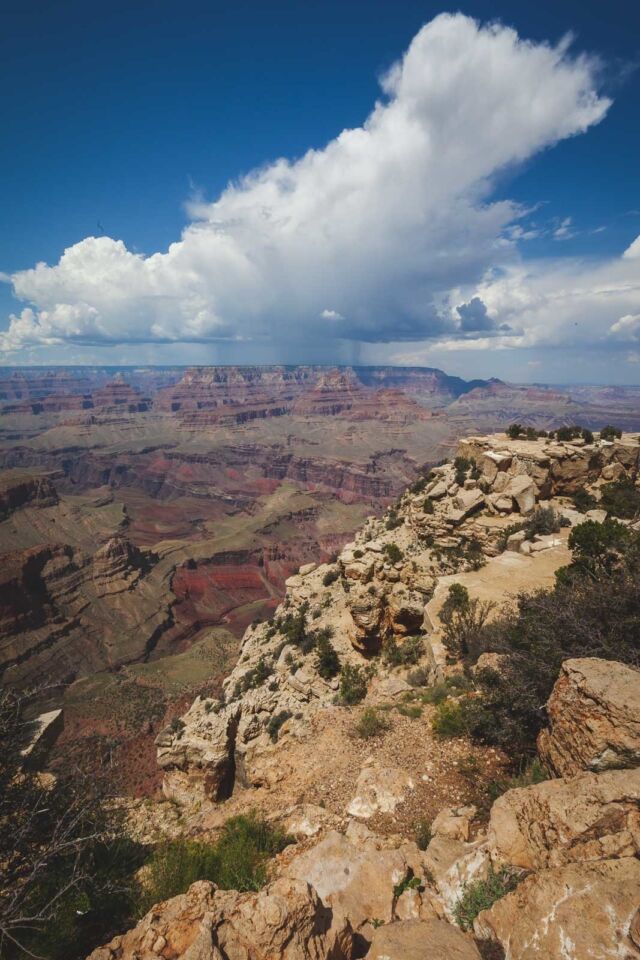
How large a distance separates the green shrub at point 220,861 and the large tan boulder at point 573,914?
497cm

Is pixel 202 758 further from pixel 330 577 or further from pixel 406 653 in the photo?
pixel 330 577

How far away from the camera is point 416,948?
14.2 ft

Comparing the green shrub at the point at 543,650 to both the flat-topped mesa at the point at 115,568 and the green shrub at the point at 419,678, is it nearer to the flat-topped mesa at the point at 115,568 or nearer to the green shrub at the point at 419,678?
the green shrub at the point at 419,678

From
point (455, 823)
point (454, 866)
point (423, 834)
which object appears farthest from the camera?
point (423, 834)

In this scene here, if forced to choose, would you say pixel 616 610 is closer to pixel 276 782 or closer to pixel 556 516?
pixel 276 782

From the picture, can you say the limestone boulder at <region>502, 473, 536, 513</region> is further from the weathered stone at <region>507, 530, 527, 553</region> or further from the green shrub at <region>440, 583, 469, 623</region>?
the green shrub at <region>440, 583, 469, 623</region>

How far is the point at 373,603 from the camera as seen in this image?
16859 mm

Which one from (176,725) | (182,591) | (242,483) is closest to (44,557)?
(182,591)

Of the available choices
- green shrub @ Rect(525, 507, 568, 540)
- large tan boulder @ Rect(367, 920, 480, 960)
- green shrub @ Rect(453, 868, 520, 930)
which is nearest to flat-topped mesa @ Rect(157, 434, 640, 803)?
green shrub @ Rect(525, 507, 568, 540)

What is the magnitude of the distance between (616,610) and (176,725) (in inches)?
732

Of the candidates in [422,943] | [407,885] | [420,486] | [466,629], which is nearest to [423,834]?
[407,885]

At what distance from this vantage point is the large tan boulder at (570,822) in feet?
15.2

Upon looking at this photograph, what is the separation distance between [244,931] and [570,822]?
4.12 meters

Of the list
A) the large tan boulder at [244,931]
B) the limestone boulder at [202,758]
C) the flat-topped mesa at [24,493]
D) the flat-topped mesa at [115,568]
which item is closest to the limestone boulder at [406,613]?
the limestone boulder at [202,758]
